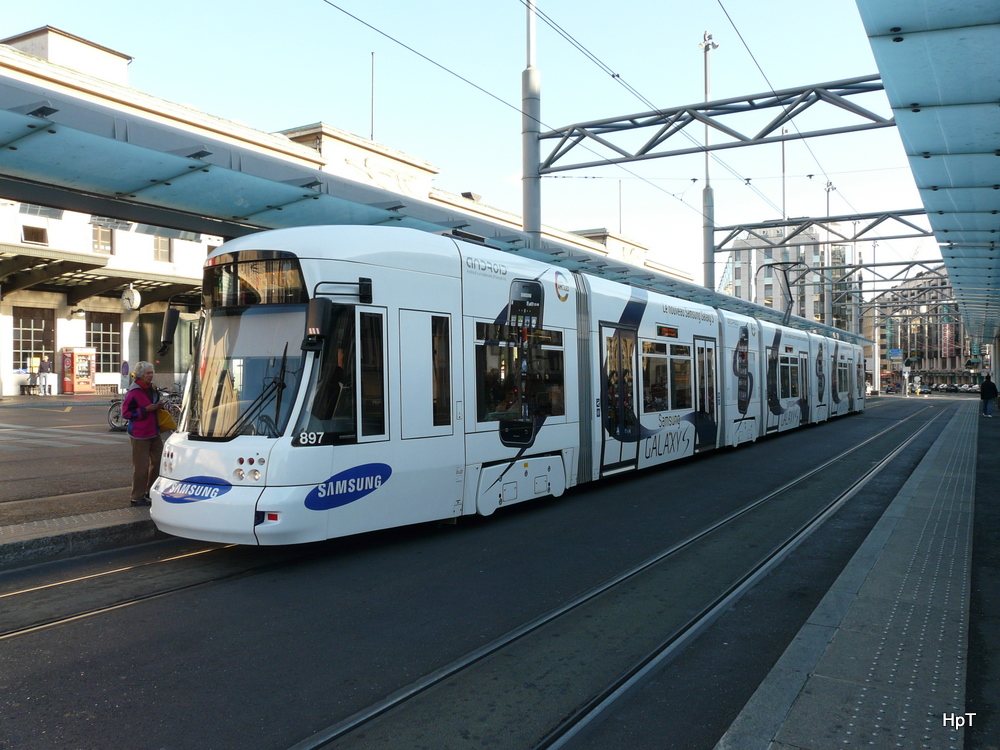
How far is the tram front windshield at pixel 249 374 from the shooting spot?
6.72m

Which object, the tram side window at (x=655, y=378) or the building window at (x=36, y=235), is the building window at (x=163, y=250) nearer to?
the building window at (x=36, y=235)

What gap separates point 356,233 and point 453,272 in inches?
47.9

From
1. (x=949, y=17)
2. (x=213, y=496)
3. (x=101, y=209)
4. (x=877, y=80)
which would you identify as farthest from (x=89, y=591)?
(x=877, y=80)

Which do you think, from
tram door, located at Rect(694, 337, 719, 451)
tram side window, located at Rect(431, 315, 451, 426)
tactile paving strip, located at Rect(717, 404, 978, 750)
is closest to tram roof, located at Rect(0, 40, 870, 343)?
tram side window, located at Rect(431, 315, 451, 426)

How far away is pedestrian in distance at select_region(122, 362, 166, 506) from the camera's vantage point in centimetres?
858

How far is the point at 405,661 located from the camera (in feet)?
15.1

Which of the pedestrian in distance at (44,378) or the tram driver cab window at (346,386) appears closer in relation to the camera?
the tram driver cab window at (346,386)

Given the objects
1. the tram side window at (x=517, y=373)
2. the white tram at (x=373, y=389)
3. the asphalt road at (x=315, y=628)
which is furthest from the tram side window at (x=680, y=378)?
the asphalt road at (x=315, y=628)

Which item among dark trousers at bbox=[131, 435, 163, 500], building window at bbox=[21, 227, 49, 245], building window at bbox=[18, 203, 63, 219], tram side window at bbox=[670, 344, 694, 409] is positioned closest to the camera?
dark trousers at bbox=[131, 435, 163, 500]

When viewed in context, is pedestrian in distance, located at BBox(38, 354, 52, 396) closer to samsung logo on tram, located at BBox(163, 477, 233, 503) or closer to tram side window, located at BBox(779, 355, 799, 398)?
tram side window, located at BBox(779, 355, 799, 398)

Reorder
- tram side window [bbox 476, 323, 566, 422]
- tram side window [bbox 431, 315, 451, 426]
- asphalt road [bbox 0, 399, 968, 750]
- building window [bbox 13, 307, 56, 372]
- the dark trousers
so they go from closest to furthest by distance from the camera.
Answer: asphalt road [bbox 0, 399, 968, 750], tram side window [bbox 431, 315, 451, 426], tram side window [bbox 476, 323, 566, 422], the dark trousers, building window [bbox 13, 307, 56, 372]

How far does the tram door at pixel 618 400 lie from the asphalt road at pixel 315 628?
1.97 m

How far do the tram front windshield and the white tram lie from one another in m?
0.01

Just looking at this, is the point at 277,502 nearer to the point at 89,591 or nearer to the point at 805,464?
the point at 89,591
